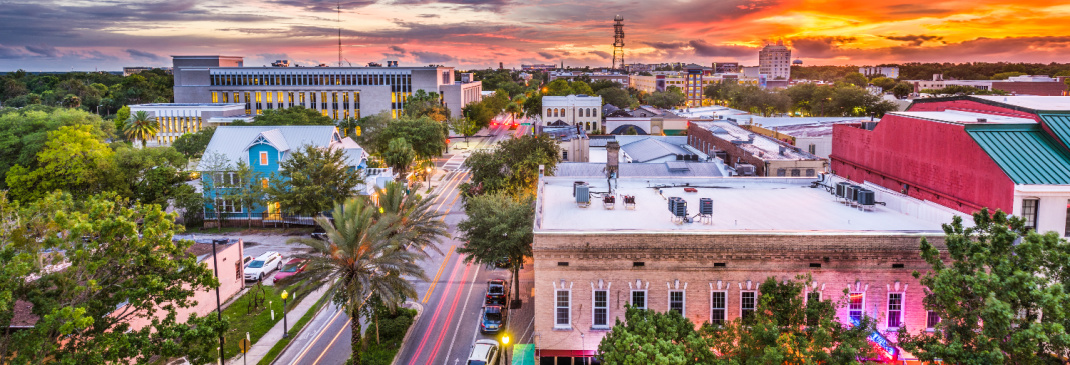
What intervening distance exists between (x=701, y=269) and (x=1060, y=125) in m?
18.6

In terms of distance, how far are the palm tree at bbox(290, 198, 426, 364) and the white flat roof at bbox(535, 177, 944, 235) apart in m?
7.28

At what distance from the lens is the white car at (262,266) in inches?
1697

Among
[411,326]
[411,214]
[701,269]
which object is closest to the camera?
[701,269]

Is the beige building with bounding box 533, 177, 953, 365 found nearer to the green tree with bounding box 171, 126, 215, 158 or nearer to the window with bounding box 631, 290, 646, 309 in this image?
the window with bounding box 631, 290, 646, 309

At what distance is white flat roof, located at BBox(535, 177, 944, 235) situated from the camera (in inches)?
1014

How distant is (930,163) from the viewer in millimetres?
31469

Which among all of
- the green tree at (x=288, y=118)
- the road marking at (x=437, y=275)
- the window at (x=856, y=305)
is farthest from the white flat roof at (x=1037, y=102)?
the green tree at (x=288, y=118)

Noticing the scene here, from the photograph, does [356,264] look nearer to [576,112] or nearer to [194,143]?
[194,143]

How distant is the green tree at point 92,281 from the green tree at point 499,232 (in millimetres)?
15705

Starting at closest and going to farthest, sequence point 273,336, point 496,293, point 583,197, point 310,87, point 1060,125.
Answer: point 1060,125 → point 583,197 → point 273,336 → point 496,293 → point 310,87

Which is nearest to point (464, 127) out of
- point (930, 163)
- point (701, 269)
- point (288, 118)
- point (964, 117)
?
point (288, 118)

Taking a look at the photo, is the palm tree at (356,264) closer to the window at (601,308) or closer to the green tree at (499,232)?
the green tree at (499,232)

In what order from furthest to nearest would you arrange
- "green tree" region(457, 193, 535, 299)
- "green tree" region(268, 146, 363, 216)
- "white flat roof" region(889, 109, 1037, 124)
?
"green tree" region(268, 146, 363, 216), "green tree" region(457, 193, 535, 299), "white flat roof" region(889, 109, 1037, 124)

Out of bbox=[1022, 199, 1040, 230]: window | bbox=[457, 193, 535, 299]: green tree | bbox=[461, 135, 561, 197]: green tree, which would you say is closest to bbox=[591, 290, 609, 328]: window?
bbox=[457, 193, 535, 299]: green tree
